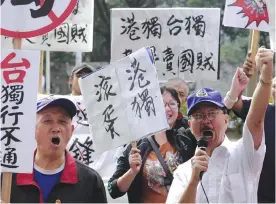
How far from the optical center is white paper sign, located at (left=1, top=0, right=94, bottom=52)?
5672 millimetres

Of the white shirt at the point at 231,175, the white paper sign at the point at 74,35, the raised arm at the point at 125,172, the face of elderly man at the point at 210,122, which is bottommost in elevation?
the raised arm at the point at 125,172

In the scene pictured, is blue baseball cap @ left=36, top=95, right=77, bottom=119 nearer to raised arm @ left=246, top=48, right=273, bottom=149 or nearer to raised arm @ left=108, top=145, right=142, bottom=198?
raised arm @ left=108, top=145, right=142, bottom=198

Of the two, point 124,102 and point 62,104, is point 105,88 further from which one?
point 62,104

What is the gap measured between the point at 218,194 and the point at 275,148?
1.03m

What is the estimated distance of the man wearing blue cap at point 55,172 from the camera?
339 cm

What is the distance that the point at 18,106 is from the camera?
3295mm

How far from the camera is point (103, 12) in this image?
17891 mm

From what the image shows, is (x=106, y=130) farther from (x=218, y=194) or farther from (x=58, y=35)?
(x=58, y=35)

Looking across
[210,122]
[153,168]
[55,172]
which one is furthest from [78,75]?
[210,122]

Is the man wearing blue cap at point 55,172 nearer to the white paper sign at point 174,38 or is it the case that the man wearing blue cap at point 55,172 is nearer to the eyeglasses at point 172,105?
the eyeglasses at point 172,105

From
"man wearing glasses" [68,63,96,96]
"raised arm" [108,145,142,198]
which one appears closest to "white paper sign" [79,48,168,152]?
"raised arm" [108,145,142,198]

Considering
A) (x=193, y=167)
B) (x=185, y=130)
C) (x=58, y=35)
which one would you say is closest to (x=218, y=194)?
(x=193, y=167)

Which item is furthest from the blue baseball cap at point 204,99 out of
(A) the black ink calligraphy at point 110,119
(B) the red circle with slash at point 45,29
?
(B) the red circle with slash at point 45,29

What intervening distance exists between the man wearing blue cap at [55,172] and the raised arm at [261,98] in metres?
0.90
